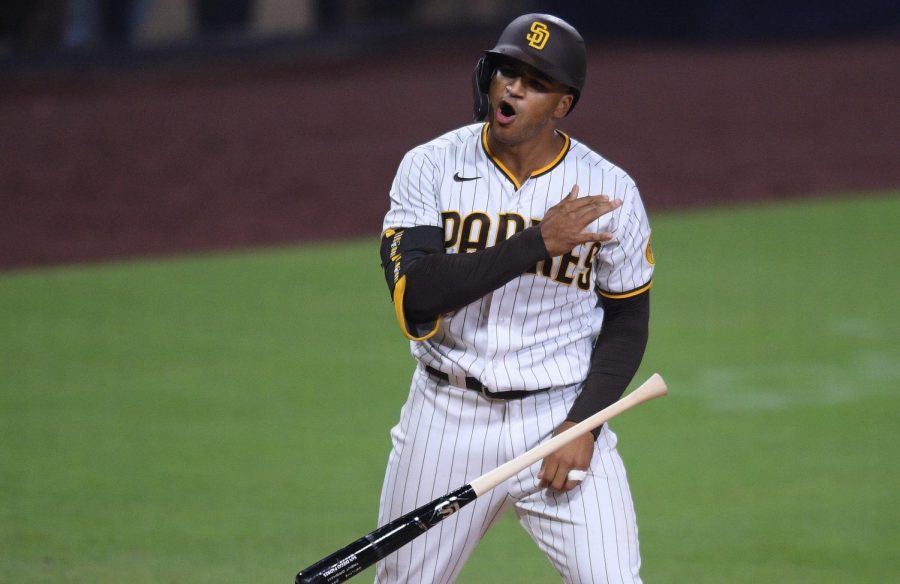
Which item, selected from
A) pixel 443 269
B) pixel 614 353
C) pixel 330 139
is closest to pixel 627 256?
pixel 614 353

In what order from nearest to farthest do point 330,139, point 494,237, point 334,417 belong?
point 494,237
point 334,417
point 330,139

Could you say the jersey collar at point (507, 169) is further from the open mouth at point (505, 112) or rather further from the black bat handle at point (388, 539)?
the black bat handle at point (388, 539)

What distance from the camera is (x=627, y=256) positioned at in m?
2.88

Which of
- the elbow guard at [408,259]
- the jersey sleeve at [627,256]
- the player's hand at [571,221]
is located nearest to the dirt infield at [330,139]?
the elbow guard at [408,259]

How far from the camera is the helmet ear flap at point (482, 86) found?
2943mm

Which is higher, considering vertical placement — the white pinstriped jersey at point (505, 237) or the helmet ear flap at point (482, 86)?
the helmet ear flap at point (482, 86)

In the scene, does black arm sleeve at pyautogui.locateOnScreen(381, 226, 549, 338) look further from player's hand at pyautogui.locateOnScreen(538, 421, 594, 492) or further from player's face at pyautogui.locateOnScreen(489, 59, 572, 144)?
player's hand at pyautogui.locateOnScreen(538, 421, 594, 492)

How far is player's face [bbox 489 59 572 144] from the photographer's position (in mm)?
2785

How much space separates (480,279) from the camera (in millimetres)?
2678

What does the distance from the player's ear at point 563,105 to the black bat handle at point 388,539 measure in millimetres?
828

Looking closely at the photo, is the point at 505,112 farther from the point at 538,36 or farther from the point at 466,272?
the point at 466,272

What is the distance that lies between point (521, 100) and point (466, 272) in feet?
1.30

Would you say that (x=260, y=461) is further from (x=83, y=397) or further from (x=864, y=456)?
(x=864, y=456)

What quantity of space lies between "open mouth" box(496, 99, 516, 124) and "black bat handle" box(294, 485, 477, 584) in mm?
781
